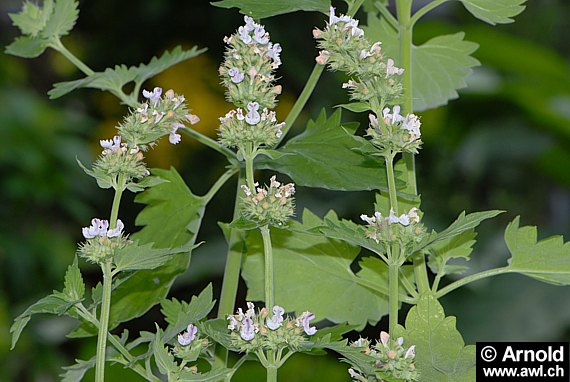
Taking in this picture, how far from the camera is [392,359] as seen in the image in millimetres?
396

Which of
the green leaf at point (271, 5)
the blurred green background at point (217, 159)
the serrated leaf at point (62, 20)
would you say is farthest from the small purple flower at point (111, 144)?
the blurred green background at point (217, 159)

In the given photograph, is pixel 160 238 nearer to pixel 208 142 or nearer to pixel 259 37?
pixel 208 142

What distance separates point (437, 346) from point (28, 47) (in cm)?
38

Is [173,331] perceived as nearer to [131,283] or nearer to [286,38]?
[131,283]

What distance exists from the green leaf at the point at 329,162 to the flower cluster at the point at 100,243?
0.11 metres

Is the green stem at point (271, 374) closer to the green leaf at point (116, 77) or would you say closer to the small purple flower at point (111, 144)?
the small purple flower at point (111, 144)

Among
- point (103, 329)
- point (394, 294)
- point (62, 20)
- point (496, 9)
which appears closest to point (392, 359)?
point (394, 294)

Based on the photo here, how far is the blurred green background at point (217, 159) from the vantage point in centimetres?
171

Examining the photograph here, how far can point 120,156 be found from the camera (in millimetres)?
429

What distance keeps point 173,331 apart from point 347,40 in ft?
0.58

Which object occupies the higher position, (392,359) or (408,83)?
(408,83)

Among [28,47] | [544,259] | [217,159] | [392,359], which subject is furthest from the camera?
[217,159]

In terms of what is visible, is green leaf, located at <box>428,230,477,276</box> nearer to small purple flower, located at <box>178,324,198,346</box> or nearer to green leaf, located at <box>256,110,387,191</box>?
green leaf, located at <box>256,110,387,191</box>

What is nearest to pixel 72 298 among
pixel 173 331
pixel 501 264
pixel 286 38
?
pixel 173 331
